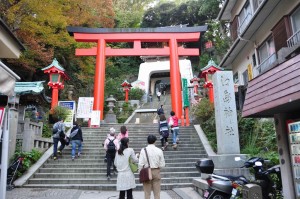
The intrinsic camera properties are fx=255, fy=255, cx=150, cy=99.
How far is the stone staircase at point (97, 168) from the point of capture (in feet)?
27.8

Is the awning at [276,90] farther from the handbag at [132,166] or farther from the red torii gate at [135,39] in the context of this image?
the red torii gate at [135,39]

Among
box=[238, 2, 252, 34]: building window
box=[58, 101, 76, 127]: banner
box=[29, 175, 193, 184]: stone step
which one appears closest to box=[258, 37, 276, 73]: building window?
box=[238, 2, 252, 34]: building window

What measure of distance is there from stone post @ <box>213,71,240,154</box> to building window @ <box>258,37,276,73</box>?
16.4ft

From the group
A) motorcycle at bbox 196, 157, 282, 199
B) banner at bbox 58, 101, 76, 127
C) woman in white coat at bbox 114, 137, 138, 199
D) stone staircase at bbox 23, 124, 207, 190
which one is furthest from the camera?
banner at bbox 58, 101, 76, 127

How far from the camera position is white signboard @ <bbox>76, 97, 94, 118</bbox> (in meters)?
15.7

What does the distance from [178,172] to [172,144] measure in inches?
97.4

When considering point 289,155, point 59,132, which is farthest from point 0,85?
point 59,132

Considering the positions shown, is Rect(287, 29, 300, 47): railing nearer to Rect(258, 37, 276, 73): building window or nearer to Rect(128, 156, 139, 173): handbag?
Rect(258, 37, 276, 73): building window

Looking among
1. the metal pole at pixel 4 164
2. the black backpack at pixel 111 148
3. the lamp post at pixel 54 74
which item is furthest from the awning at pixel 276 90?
the lamp post at pixel 54 74

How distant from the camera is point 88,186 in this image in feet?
26.9

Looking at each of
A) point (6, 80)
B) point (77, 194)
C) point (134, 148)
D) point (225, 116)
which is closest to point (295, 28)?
point (225, 116)

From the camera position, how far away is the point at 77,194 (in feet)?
24.2

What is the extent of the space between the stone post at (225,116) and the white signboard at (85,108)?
920cm

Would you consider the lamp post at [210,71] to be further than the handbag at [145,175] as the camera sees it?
Yes
